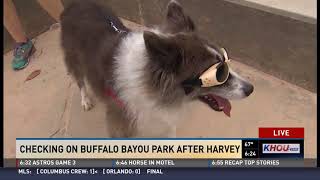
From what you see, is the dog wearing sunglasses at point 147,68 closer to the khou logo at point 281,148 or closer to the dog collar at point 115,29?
the dog collar at point 115,29

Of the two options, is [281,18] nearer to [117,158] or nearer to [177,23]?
[177,23]

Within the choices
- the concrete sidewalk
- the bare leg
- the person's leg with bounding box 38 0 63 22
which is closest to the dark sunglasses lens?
the concrete sidewalk

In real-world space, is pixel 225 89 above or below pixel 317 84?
above

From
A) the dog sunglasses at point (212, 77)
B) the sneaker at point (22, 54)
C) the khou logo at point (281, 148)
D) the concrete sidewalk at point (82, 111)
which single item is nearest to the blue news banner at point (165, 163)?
the khou logo at point (281, 148)

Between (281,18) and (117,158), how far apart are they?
105 cm

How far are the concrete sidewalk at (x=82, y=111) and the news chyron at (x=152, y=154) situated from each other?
0.08 meters

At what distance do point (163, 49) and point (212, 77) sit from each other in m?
0.23

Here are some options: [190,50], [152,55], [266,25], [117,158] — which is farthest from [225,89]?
[266,25]

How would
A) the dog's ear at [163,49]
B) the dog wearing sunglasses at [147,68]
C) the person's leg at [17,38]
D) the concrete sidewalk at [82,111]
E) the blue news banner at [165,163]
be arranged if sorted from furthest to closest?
1. the person's leg at [17,38]
2. the concrete sidewalk at [82,111]
3. the blue news banner at [165,163]
4. the dog wearing sunglasses at [147,68]
5. the dog's ear at [163,49]

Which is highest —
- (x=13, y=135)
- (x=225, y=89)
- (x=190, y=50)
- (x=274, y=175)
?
(x=190, y=50)

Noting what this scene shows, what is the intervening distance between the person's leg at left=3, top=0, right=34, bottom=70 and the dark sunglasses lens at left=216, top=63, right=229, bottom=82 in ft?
4.23

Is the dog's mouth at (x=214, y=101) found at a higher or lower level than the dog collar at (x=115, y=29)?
lower

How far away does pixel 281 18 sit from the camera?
7.49ft

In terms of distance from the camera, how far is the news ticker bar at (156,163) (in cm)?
194
